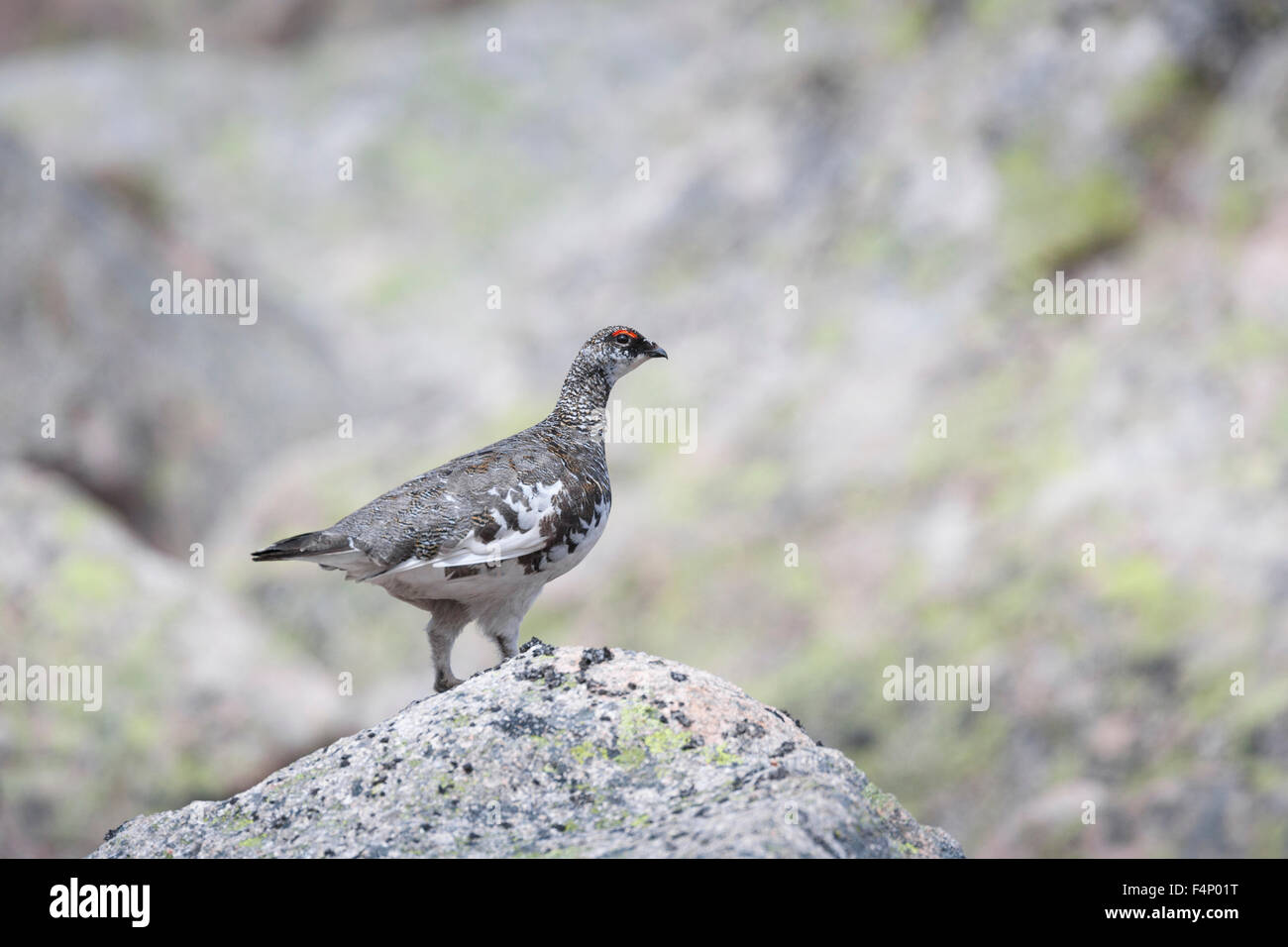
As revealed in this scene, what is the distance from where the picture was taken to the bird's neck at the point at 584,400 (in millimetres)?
7477

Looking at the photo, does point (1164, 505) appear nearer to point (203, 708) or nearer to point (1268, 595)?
point (1268, 595)

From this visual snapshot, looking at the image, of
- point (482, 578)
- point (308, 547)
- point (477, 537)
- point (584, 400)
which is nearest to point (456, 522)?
point (477, 537)

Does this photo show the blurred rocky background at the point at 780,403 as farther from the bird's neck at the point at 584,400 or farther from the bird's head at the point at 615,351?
the bird's head at the point at 615,351

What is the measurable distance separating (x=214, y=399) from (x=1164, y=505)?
14519 mm

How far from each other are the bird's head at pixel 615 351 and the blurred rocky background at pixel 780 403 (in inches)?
228

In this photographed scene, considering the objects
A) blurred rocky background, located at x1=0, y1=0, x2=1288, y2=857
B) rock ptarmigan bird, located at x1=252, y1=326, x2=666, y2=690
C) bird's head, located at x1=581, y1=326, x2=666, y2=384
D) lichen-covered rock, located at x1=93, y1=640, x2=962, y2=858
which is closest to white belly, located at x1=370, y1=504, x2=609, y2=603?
rock ptarmigan bird, located at x1=252, y1=326, x2=666, y2=690

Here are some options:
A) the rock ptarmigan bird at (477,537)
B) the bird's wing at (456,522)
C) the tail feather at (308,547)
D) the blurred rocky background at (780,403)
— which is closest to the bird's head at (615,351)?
the rock ptarmigan bird at (477,537)

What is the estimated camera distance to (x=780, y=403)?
1694cm

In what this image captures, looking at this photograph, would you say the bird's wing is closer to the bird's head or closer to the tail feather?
the tail feather

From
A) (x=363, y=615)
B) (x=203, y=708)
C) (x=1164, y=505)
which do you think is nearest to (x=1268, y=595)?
(x=1164, y=505)

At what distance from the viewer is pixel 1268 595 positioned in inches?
478

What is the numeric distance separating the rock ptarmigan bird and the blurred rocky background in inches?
223

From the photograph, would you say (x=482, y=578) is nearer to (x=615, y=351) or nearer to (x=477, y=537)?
(x=477, y=537)

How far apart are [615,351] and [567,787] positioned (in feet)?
11.5
